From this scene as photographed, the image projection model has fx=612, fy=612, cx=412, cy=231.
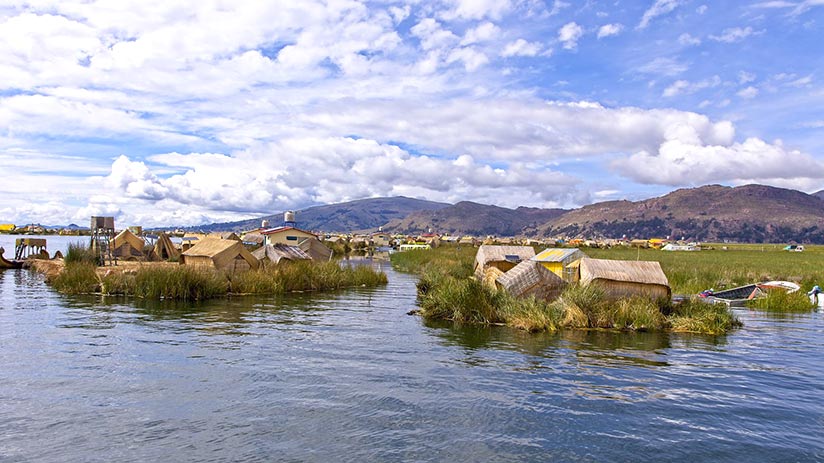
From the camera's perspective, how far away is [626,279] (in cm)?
2414

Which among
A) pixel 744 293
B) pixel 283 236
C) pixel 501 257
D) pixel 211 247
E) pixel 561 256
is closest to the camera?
pixel 561 256

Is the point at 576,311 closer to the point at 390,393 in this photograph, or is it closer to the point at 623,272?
the point at 623,272

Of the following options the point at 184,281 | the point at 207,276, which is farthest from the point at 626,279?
the point at 184,281

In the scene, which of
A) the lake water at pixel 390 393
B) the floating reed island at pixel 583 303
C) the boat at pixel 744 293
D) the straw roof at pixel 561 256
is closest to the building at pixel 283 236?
the straw roof at pixel 561 256

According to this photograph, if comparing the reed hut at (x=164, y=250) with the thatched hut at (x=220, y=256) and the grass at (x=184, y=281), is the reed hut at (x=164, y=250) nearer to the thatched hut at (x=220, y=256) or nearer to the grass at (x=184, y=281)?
the grass at (x=184, y=281)

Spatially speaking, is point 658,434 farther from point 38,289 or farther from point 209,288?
point 38,289

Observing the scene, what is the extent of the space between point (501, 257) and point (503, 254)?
442 millimetres

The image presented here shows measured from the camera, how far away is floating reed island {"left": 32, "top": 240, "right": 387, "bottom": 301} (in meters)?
29.0

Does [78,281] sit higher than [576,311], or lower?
higher

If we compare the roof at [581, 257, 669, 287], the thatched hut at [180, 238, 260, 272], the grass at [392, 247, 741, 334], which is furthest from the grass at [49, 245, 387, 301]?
the roof at [581, 257, 669, 287]

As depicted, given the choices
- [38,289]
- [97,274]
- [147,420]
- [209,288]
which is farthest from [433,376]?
[38,289]

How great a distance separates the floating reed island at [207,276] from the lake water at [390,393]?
19.3ft

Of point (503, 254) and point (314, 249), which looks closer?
Answer: point (503, 254)

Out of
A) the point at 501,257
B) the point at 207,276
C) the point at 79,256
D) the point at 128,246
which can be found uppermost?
the point at 128,246
